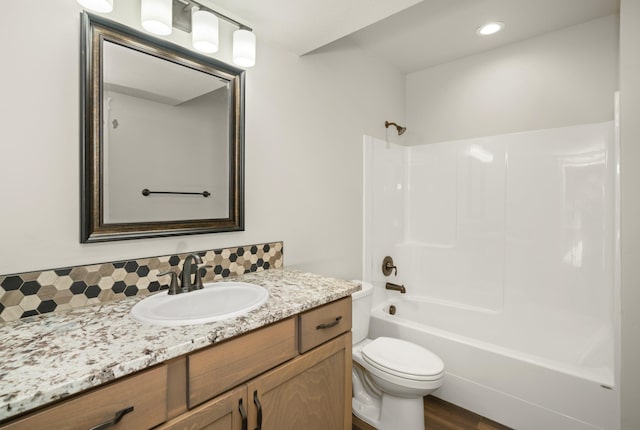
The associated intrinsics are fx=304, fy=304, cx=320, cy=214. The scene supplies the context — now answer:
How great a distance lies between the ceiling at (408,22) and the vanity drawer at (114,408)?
5.05ft

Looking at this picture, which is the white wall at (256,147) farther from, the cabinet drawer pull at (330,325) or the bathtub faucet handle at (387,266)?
the cabinet drawer pull at (330,325)

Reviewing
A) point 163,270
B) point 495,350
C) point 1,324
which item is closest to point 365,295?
point 495,350

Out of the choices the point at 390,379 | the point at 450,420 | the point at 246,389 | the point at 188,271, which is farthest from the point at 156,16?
the point at 450,420

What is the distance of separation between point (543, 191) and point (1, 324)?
115 inches

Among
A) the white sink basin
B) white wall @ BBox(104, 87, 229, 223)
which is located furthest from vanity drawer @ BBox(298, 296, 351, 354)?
white wall @ BBox(104, 87, 229, 223)

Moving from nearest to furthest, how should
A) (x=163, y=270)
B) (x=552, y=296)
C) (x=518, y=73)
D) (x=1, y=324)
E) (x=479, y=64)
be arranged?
(x=1, y=324) < (x=163, y=270) < (x=552, y=296) < (x=518, y=73) < (x=479, y=64)

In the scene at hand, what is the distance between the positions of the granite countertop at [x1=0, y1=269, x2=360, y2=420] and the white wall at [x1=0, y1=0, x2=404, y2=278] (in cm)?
26

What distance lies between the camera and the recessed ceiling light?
205cm

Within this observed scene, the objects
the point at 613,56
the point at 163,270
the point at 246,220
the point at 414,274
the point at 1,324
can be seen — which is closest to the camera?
the point at 1,324

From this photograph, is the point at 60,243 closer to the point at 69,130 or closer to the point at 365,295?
the point at 69,130

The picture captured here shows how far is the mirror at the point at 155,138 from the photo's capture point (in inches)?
44.3

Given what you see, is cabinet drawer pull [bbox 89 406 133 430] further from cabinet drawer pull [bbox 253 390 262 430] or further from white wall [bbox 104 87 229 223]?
white wall [bbox 104 87 229 223]

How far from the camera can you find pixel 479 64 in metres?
2.48

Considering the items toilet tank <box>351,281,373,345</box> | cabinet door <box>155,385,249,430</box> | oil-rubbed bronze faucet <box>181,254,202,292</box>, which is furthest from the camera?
toilet tank <box>351,281,373,345</box>
